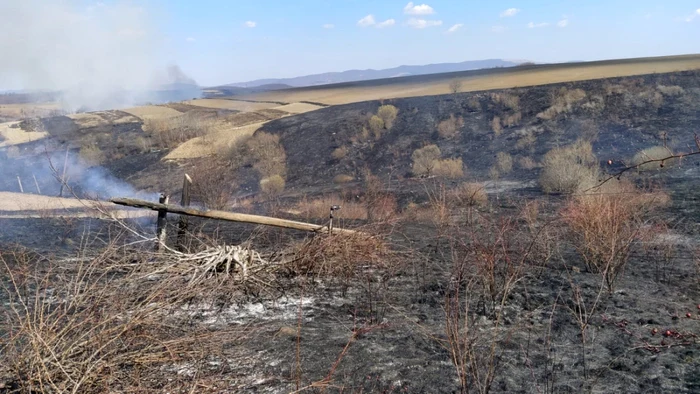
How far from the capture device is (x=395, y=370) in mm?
3854

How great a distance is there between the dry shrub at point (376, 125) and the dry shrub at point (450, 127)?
389 cm

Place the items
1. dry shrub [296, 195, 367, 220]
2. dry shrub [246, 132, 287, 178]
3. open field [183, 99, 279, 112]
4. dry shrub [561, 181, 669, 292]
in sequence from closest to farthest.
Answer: dry shrub [561, 181, 669, 292]
dry shrub [296, 195, 367, 220]
dry shrub [246, 132, 287, 178]
open field [183, 99, 279, 112]

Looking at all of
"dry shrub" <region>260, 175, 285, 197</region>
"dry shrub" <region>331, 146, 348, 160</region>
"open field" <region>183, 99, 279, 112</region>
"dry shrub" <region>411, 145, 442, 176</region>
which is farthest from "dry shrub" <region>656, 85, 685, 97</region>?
"open field" <region>183, 99, 279, 112</region>

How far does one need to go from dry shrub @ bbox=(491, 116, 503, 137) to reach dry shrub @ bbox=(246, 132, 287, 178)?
11.5 m

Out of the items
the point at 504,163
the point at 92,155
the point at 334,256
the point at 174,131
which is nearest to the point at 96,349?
the point at 334,256

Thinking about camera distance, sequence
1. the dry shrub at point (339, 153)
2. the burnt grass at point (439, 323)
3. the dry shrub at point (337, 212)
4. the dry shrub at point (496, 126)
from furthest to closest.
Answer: the dry shrub at point (339, 153) → the dry shrub at point (496, 126) → the dry shrub at point (337, 212) → the burnt grass at point (439, 323)

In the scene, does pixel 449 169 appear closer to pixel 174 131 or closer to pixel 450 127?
pixel 450 127

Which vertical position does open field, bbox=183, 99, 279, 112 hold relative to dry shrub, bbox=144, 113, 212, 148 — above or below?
above

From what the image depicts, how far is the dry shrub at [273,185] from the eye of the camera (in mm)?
22102

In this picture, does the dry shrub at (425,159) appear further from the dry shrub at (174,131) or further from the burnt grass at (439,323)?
the dry shrub at (174,131)

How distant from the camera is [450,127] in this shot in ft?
88.7

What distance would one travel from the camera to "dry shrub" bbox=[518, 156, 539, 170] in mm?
18753

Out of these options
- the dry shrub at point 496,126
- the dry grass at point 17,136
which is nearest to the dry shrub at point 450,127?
the dry shrub at point 496,126

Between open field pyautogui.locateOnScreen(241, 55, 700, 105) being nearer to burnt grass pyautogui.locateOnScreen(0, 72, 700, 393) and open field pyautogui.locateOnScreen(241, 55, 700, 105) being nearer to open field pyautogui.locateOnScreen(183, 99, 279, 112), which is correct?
open field pyautogui.locateOnScreen(183, 99, 279, 112)
